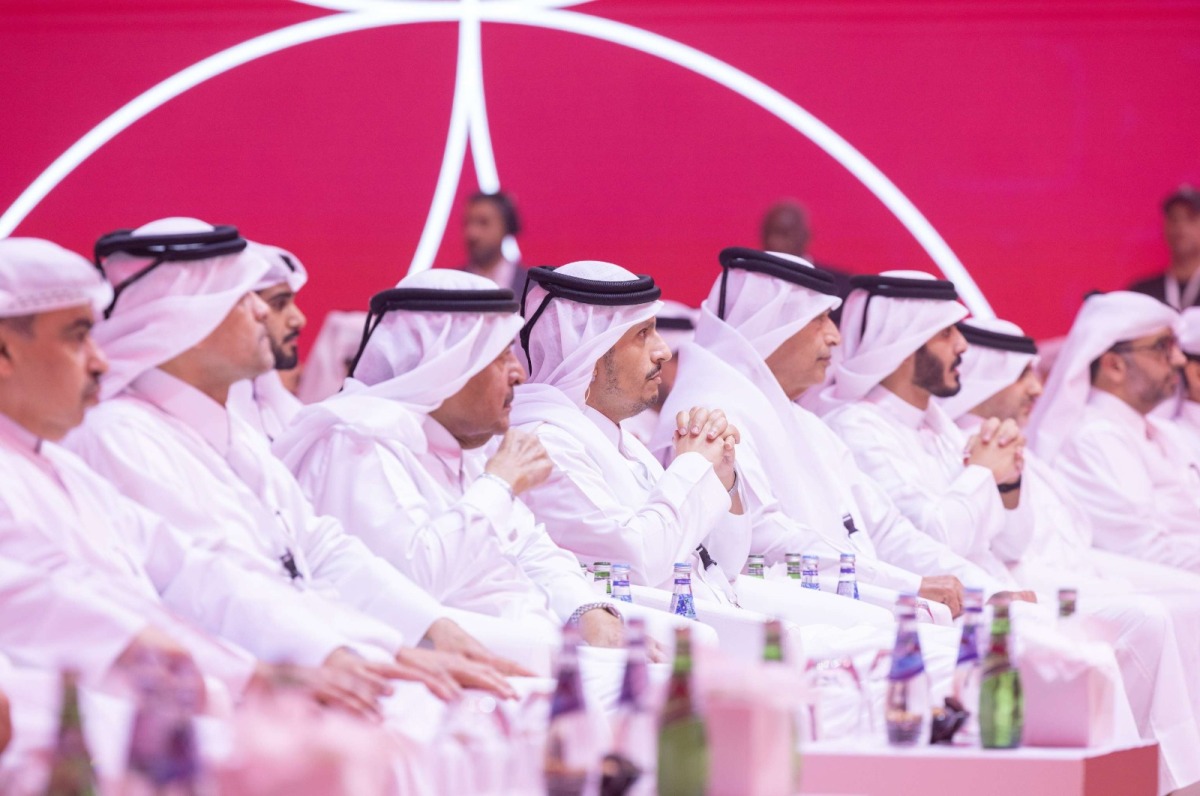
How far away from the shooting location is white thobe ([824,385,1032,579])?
264 inches

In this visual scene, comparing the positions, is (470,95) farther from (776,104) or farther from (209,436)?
(209,436)

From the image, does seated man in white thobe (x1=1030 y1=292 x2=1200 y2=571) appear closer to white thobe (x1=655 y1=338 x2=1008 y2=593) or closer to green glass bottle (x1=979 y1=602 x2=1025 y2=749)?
white thobe (x1=655 y1=338 x2=1008 y2=593)

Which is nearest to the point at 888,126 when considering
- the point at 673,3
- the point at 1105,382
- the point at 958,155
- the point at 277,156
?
the point at 958,155

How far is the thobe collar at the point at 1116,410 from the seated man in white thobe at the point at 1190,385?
38cm

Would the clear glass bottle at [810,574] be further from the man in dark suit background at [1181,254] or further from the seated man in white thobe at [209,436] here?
the man in dark suit background at [1181,254]

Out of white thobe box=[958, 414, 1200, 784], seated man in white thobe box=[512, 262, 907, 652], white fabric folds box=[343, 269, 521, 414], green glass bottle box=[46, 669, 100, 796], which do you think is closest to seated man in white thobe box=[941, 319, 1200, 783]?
white thobe box=[958, 414, 1200, 784]

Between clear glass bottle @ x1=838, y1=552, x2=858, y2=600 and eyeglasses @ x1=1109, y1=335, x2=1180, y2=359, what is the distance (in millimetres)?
3141

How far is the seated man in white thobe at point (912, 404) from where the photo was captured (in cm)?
692

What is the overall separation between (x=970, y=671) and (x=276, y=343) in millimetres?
2721

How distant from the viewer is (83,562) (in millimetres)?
3559

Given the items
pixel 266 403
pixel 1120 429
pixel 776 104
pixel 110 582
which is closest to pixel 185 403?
pixel 110 582

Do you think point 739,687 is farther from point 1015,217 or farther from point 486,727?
point 1015,217

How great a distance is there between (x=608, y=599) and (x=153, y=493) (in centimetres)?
135

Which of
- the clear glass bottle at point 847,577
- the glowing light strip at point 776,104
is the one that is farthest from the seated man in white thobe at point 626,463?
the glowing light strip at point 776,104
